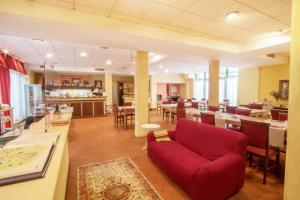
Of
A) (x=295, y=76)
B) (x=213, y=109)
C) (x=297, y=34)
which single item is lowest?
(x=213, y=109)

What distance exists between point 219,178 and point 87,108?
25.7 ft

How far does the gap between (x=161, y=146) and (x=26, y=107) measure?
7.25 meters

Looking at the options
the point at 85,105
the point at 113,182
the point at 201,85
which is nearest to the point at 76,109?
the point at 85,105

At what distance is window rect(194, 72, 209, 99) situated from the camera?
38.4 feet

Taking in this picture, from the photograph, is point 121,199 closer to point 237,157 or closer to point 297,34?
point 237,157

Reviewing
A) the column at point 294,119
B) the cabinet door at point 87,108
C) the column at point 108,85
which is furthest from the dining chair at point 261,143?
the column at point 108,85

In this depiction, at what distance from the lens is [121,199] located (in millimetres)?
2074

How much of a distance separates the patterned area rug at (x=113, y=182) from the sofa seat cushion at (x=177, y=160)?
0.36 metres

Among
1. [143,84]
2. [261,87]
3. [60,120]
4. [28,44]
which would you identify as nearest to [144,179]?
[60,120]

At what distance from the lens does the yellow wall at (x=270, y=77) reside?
265 inches

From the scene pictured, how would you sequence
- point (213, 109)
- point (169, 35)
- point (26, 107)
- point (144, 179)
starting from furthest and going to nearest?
point (26, 107), point (213, 109), point (169, 35), point (144, 179)

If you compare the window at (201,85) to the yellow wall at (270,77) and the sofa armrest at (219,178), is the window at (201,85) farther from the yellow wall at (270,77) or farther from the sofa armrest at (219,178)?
the sofa armrest at (219,178)

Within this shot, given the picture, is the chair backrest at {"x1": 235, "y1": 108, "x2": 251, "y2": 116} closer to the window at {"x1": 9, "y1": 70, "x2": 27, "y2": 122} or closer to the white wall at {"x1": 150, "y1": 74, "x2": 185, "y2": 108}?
the white wall at {"x1": 150, "y1": 74, "x2": 185, "y2": 108}

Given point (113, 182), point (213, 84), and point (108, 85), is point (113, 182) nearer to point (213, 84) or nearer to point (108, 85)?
point (213, 84)
